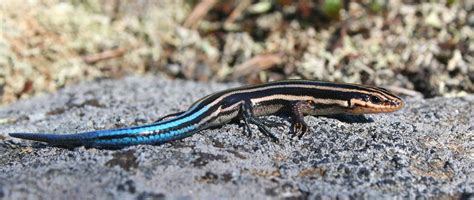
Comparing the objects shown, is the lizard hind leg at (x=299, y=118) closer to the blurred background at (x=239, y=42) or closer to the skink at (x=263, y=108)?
the skink at (x=263, y=108)

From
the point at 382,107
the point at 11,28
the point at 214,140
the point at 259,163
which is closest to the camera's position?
the point at 259,163

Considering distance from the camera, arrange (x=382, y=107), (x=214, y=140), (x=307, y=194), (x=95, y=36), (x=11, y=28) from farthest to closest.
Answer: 1. (x=95, y=36)
2. (x=11, y=28)
3. (x=382, y=107)
4. (x=214, y=140)
5. (x=307, y=194)

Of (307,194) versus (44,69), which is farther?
(44,69)

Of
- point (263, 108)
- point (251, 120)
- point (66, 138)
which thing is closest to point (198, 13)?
point (263, 108)

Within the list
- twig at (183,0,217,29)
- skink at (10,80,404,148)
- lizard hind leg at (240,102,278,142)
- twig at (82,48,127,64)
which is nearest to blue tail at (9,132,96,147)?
skink at (10,80,404,148)

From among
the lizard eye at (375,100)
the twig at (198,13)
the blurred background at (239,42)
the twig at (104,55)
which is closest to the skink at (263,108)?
the lizard eye at (375,100)

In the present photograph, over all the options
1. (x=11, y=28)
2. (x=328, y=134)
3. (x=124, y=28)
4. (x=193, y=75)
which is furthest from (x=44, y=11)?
(x=328, y=134)

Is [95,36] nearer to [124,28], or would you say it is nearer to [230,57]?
[124,28]
